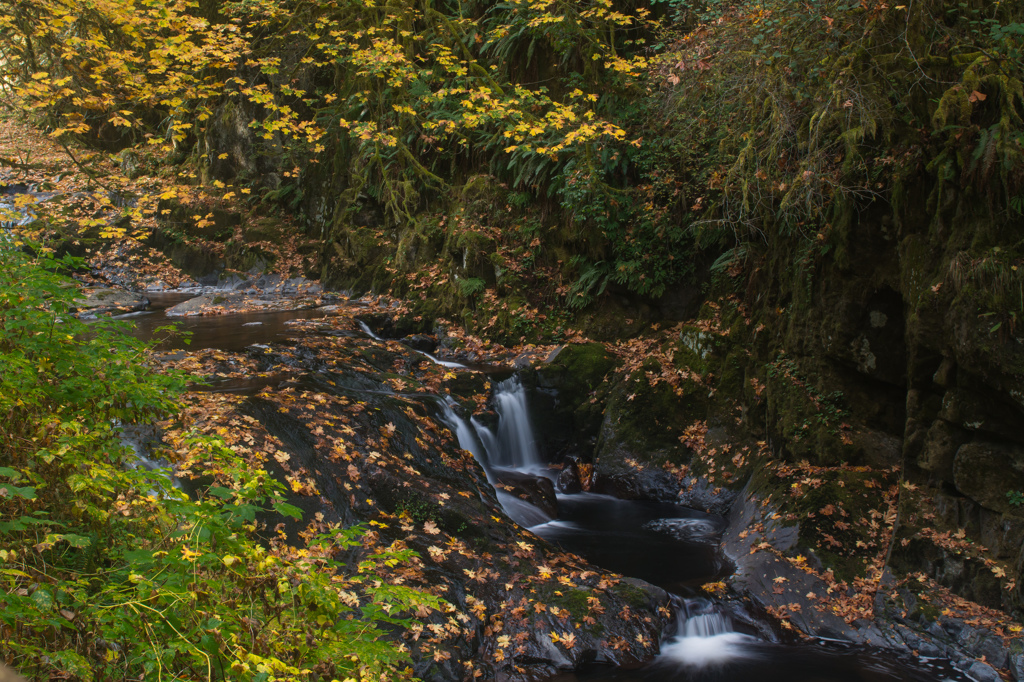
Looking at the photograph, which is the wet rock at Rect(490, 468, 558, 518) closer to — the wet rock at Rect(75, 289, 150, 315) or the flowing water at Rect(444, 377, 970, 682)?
the flowing water at Rect(444, 377, 970, 682)

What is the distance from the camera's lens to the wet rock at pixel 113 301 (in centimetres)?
1373

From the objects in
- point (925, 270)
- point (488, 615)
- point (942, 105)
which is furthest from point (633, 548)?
point (942, 105)

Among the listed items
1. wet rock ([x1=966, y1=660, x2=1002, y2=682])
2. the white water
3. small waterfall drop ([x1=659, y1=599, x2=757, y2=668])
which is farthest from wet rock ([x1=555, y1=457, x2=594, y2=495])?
wet rock ([x1=966, y1=660, x2=1002, y2=682])

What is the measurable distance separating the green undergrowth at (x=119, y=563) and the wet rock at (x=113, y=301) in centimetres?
1143

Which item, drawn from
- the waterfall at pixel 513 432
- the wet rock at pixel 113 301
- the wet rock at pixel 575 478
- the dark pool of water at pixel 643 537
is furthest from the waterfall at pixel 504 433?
the wet rock at pixel 113 301

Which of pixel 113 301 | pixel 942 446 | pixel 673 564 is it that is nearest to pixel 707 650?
pixel 673 564

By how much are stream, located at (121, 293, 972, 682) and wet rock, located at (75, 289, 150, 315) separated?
1691 mm

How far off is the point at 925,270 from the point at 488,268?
8019 millimetres

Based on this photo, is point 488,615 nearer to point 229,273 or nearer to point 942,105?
point 942,105

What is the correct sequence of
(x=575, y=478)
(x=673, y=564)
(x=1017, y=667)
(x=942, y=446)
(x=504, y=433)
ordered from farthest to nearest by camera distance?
(x=504, y=433), (x=575, y=478), (x=673, y=564), (x=942, y=446), (x=1017, y=667)

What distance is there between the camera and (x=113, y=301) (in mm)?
14227

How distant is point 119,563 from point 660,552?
19.6 feet

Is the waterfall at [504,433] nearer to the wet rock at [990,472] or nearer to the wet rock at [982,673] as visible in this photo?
the wet rock at [990,472]

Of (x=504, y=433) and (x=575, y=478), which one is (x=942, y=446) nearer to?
(x=575, y=478)
